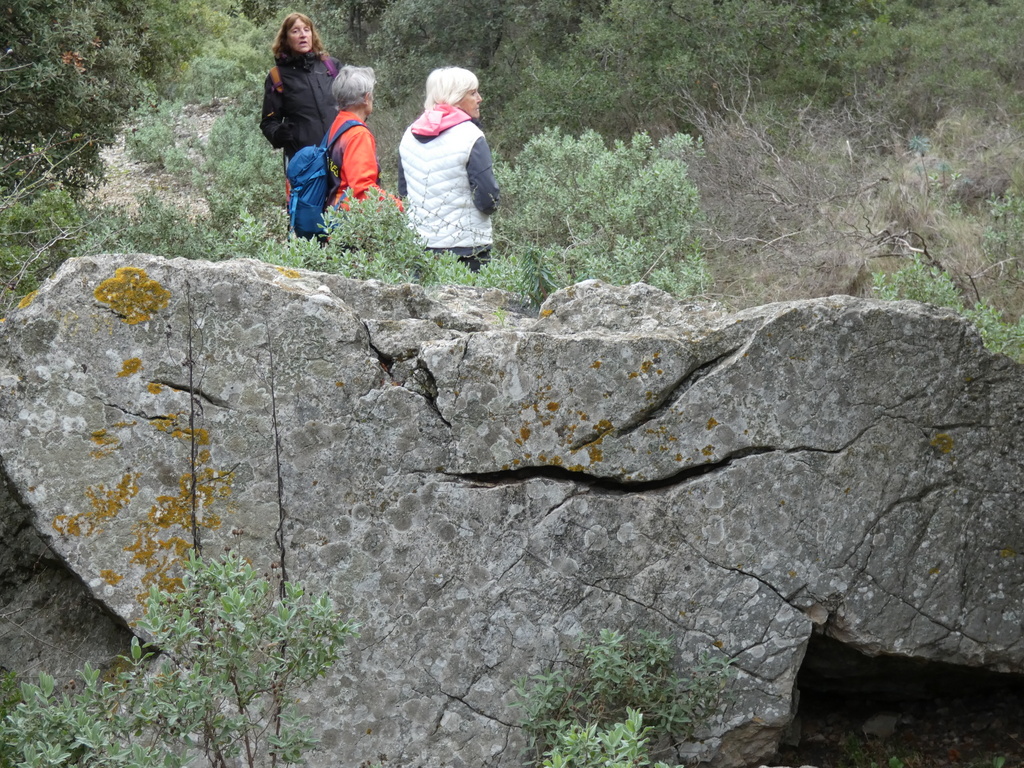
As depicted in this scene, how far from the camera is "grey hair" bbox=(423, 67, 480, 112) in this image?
6.30 metres

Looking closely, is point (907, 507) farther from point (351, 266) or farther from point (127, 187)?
point (127, 187)

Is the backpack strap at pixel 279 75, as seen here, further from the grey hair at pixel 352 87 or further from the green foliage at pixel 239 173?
the grey hair at pixel 352 87

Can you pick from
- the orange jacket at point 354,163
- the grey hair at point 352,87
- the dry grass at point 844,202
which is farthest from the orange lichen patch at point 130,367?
the dry grass at point 844,202

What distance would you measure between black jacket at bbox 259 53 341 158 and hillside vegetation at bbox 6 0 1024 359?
2.99 feet

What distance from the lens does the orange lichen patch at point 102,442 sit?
3805 millimetres

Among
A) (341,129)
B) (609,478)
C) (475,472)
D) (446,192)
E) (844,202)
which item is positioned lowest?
(844,202)

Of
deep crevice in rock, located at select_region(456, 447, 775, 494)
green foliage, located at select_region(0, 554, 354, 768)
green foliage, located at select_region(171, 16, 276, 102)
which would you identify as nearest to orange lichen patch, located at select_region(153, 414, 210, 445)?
green foliage, located at select_region(0, 554, 354, 768)

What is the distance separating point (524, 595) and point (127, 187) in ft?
40.1

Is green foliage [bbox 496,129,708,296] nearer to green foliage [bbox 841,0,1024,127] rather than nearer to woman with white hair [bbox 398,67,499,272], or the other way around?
woman with white hair [bbox 398,67,499,272]

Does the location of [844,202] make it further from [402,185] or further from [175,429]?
[175,429]

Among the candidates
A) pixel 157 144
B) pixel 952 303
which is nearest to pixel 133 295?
pixel 952 303

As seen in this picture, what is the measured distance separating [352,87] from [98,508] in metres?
3.36

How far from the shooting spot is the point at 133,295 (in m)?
3.84

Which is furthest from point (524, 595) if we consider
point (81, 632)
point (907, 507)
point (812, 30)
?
point (812, 30)
